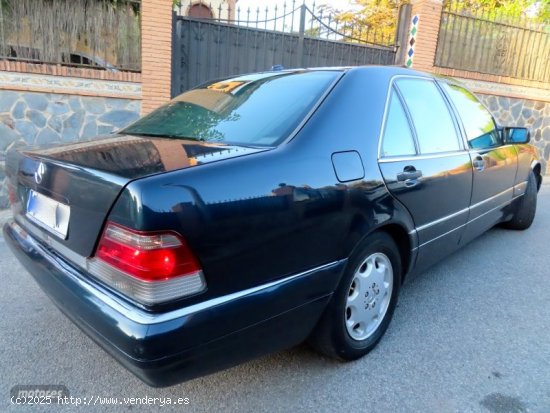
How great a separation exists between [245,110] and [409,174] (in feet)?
3.38

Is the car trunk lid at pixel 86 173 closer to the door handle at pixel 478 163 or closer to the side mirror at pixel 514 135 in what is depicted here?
the door handle at pixel 478 163

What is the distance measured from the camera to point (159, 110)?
9.42ft

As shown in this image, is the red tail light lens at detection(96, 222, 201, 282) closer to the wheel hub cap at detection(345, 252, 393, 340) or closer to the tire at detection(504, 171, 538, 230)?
the wheel hub cap at detection(345, 252, 393, 340)

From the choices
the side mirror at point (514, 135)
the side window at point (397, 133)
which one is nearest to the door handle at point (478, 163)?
the side mirror at point (514, 135)

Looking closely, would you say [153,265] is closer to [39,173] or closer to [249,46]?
[39,173]

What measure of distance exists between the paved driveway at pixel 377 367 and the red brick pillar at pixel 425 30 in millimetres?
6446

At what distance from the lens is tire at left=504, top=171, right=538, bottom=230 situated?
4737 mm

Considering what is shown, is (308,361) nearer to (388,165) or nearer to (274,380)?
(274,380)

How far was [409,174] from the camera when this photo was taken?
2.45 meters

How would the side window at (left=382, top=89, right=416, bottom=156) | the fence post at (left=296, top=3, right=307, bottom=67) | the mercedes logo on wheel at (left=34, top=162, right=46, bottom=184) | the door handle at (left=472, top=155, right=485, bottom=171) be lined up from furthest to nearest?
the fence post at (left=296, top=3, right=307, bottom=67)
the door handle at (left=472, top=155, right=485, bottom=171)
the side window at (left=382, top=89, right=416, bottom=156)
the mercedes logo on wheel at (left=34, top=162, right=46, bottom=184)

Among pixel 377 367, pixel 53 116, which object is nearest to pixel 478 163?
pixel 377 367

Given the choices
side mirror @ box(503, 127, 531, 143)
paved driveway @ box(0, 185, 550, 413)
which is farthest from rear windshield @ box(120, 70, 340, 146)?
side mirror @ box(503, 127, 531, 143)

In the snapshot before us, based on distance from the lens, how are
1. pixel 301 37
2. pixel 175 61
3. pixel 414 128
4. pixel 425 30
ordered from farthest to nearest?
pixel 425 30 → pixel 301 37 → pixel 175 61 → pixel 414 128

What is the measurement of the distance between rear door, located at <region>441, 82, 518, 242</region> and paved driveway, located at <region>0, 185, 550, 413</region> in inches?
30.3
